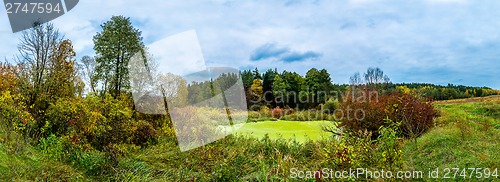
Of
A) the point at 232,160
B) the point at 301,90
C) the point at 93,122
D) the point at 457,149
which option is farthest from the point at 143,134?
the point at 301,90

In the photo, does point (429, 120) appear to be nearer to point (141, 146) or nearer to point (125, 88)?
point (141, 146)

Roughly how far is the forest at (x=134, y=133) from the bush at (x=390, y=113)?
23 mm

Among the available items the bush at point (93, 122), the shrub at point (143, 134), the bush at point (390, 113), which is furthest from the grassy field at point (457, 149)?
the bush at point (93, 122)

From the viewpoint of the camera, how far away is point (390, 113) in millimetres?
7984

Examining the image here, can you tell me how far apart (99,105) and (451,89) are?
918 inches

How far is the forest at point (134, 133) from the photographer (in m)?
5.49

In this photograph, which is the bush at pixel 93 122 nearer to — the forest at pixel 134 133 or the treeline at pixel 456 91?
the forest at pixel 134 133

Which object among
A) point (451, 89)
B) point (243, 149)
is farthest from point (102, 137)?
point (451, 89)

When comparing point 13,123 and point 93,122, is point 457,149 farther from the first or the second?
point 13,123

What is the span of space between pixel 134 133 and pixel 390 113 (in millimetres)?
5630

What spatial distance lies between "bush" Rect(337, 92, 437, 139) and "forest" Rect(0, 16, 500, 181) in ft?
0.08

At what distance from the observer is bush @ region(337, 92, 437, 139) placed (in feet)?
26.2

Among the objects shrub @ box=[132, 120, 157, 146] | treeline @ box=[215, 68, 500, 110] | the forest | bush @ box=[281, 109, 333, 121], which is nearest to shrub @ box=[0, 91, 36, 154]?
the forest

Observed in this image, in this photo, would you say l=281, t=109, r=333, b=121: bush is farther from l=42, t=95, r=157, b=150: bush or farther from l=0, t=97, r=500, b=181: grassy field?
l=42, t=95, r=157, b=150: bush
